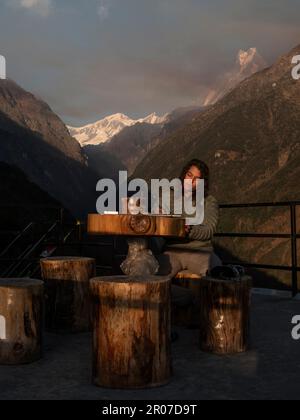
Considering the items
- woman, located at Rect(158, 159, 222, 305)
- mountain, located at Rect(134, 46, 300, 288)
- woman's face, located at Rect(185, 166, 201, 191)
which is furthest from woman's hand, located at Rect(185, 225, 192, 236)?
mountain, located at Rect(134, 46, 300, 288)

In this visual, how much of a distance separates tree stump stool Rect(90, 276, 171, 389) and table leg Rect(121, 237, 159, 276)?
1000mm

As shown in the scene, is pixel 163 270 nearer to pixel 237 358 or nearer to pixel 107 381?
pixel 237 358

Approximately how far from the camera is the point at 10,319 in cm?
360

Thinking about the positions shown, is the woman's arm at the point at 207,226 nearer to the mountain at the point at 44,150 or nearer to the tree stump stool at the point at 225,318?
the tree stump stool at the point at 225,318

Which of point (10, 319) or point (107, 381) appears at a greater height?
point (10, 319)

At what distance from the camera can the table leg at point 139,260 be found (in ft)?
13.5

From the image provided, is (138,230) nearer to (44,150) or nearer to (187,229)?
(187,229)

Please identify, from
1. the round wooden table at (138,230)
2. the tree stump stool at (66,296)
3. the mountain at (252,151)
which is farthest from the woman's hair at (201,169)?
the mountain at (252,151)

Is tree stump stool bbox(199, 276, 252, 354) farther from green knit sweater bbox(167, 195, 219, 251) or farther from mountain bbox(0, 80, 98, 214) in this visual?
mountain bbox(0, 80, 98, 214)

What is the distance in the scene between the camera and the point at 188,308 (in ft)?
15.5

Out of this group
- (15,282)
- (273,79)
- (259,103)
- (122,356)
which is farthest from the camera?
(273,79)

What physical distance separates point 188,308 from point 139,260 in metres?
0.85
